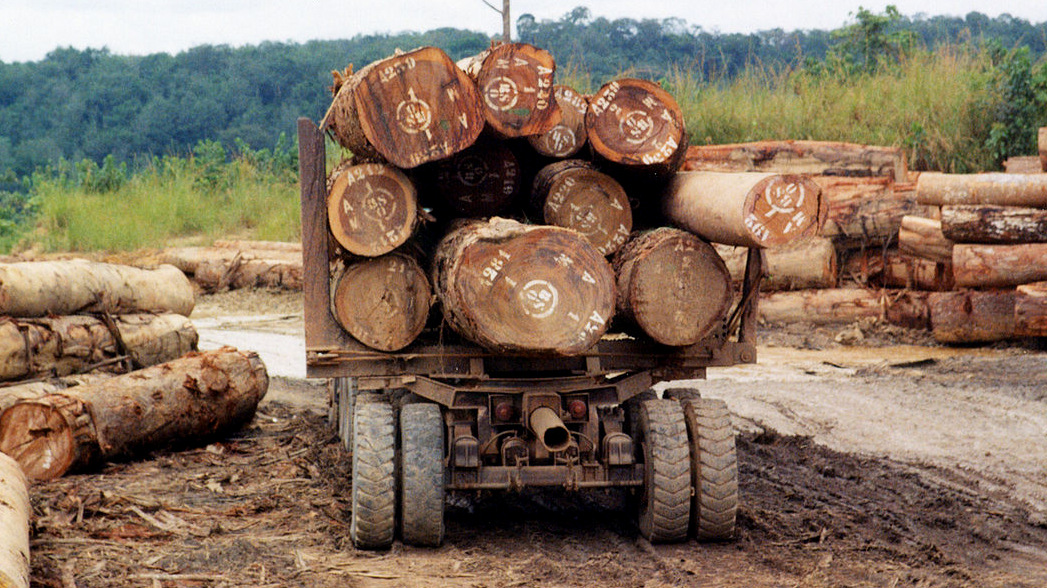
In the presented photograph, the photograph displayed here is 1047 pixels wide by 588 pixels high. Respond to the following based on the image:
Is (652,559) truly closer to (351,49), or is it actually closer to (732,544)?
(732,544)

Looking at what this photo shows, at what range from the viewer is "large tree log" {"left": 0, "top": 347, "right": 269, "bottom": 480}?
285 inches

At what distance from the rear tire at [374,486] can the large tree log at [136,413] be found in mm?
2479

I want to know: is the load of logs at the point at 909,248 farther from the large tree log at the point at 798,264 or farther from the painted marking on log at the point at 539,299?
the painted marking on log at the point at 539,299

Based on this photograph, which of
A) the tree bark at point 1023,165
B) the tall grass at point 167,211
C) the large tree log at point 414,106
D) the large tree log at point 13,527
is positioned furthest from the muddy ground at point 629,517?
the tall grass at point 167,211

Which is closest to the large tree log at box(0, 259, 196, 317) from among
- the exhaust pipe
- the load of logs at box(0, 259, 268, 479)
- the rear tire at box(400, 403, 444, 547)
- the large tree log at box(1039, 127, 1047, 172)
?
the load of logs at box(0, 259, 268, 479)

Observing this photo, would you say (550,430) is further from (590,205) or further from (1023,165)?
(1023,165)

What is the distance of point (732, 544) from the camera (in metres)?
6.06

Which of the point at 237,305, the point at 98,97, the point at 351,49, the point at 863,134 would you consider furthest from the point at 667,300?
the point at 351,49

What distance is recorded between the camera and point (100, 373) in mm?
8852

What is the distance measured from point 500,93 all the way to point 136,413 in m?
3.69

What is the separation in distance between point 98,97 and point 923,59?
96.7 feet

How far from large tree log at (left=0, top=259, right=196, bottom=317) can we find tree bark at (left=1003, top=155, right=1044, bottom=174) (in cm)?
1069

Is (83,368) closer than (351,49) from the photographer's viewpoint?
Yes

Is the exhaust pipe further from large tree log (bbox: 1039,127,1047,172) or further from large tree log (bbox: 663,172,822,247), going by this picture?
large tree log (bbox: 1039,127,1047,172)
